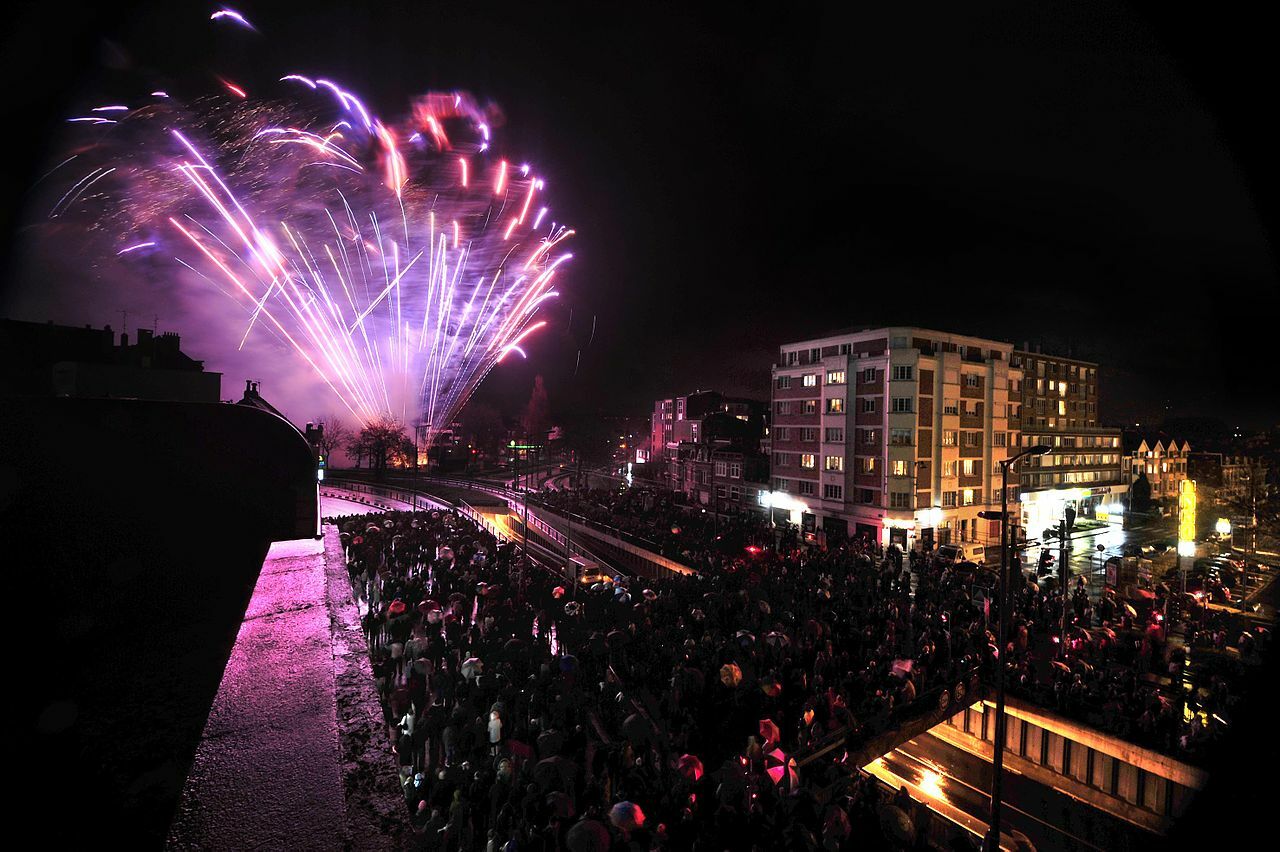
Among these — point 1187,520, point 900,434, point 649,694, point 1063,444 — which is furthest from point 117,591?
point 1063,444

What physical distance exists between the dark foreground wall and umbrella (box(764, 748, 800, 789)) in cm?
845

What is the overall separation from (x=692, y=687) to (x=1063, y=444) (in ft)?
173

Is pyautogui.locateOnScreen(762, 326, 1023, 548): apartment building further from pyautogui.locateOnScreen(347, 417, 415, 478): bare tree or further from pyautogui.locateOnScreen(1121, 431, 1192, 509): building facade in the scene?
pyautogui.locateOnScreen(347, 417, 415, 478): bare tree

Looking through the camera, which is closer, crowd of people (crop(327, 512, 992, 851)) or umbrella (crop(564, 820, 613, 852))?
umbrella (crop(564, 820, 613, 852))

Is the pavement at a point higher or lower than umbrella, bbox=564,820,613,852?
higher

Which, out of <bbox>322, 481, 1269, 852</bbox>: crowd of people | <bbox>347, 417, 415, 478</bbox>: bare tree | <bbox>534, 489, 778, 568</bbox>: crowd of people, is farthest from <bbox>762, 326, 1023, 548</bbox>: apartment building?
<bbox>347, 417, 415, 478</bbox>: bare tree

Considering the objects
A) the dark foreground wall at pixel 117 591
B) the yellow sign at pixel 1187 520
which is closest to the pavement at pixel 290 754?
the dark foreground wall at pixel 117 591

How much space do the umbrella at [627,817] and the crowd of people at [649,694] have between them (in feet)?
0.08

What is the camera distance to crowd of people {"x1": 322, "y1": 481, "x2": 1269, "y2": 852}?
7809 mm

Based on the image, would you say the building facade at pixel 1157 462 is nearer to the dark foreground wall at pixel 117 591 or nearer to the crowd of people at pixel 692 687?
the crowd of people at pixel 692 687

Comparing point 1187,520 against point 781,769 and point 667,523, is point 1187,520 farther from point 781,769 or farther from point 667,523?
point 781,769

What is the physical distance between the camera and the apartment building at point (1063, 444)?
147 feet

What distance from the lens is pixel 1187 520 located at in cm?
2788

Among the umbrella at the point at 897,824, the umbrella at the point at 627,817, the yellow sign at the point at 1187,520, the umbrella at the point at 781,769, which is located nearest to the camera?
the umbrella at the point at 627,817
